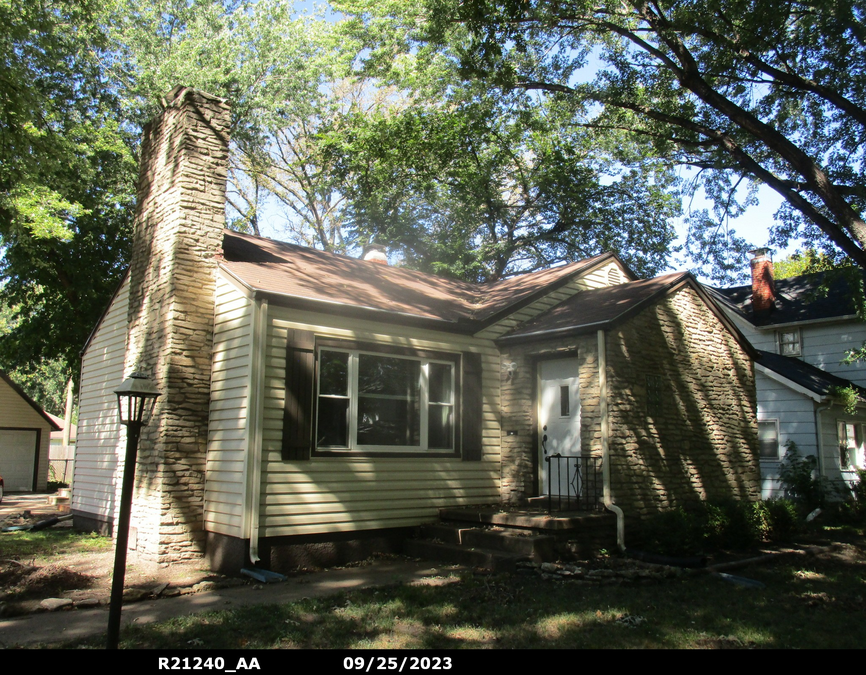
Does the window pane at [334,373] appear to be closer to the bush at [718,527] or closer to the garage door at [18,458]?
the bush at [718,527]

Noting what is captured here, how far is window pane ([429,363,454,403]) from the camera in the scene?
1016cm

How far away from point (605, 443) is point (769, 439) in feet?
32.1

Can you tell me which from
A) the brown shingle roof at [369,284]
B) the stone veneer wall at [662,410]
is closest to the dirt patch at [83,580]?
the brown shingle roof at [369,284]

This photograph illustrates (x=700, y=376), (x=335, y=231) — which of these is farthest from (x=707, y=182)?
(x=335, y=231)

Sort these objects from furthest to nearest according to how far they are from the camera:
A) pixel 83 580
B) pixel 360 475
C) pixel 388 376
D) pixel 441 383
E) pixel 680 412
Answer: pixel 680 412 < pixel 441 383 < pixel 388 376 < pixel 360 475 < pixel 83 580

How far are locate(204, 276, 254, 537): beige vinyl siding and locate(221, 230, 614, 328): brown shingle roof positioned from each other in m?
0.57

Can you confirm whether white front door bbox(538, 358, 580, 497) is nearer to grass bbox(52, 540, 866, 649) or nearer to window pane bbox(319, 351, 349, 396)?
grass bbox(52, 540, 866, 649)

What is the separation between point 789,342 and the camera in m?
19.3

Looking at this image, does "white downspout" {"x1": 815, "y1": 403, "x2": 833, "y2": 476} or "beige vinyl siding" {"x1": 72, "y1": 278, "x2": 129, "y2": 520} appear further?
"white downspout" {"x1": 815, "y1": 403, "x2": 833, "y2": 476}

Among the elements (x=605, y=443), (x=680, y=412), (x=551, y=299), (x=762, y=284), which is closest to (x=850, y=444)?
(x=762, y=284)

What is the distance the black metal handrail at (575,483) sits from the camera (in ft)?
31.3

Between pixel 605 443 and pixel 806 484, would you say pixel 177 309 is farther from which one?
pixel 806 484
